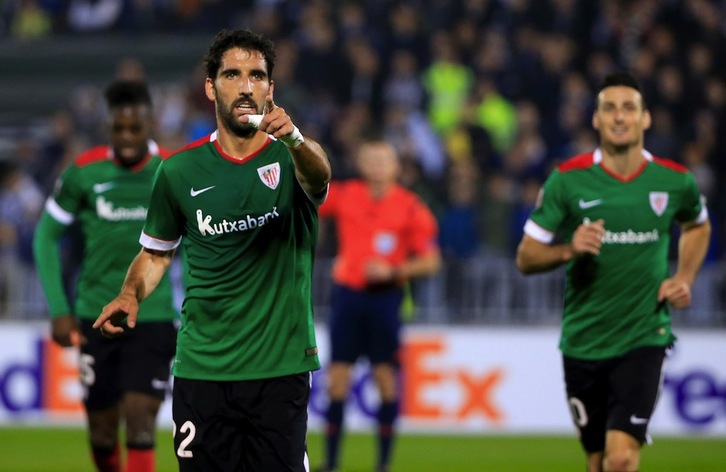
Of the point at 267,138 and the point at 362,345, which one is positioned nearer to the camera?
the point at 267,138

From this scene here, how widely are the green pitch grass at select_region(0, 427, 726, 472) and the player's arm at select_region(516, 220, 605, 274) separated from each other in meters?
4.17

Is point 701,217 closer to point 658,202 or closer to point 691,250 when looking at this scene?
point 691,250

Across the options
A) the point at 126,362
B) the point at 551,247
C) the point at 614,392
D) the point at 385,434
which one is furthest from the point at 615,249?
the point at 385,434

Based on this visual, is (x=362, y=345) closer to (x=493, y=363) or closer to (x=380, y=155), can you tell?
(x=380, y=155)

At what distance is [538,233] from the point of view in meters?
7.24

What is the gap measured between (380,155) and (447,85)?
7125 millimetres

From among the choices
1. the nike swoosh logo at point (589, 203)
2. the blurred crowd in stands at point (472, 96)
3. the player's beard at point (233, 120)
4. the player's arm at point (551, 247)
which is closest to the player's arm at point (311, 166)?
the player's beard at point (233, 120)

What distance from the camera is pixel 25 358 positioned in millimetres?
14016

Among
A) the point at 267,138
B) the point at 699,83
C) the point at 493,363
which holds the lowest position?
the point at 493,363

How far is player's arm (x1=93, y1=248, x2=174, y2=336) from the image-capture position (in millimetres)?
5375

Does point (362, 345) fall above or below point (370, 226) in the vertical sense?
below

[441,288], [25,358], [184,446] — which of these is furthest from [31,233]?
[184,446]

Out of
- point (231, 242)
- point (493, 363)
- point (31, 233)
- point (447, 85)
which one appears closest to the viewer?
point (231, 242)

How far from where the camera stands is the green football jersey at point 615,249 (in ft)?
23.5
